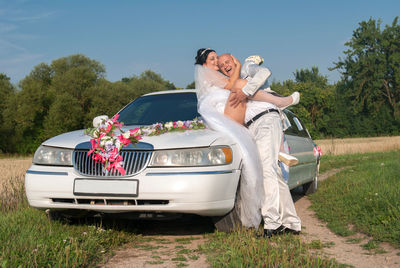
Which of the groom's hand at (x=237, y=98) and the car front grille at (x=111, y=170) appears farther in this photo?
the groom's hand at (x=237, y=98)

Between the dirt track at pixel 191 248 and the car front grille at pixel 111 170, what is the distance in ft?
2.37

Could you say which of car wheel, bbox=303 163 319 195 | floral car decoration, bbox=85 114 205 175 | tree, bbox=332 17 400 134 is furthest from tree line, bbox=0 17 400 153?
floral car decoration, bbox=85 114 205 175

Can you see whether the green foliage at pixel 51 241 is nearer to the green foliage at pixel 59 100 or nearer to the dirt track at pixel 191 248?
the dirt track at pixel 191 248

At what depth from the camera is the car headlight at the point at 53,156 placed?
166 inches

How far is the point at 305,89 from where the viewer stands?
65.1 meters

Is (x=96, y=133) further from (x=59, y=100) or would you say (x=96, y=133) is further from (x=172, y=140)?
(x=59, y=100)

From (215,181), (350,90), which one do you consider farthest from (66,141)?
(350,90)

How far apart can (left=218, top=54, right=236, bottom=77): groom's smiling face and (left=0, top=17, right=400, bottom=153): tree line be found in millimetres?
38158

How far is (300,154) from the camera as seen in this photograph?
21.0ft

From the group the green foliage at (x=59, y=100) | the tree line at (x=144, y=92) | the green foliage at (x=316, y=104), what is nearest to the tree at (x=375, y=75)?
the tree line at (x=144, y=92)

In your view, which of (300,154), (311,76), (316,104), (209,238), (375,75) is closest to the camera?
(209,238)

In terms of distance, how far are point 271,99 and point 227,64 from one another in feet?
2.04

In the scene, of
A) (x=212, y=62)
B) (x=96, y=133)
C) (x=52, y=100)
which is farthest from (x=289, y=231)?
(x=52, y=100)

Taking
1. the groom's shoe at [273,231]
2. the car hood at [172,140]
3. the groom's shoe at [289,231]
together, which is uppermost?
the car hood at [172,140]
